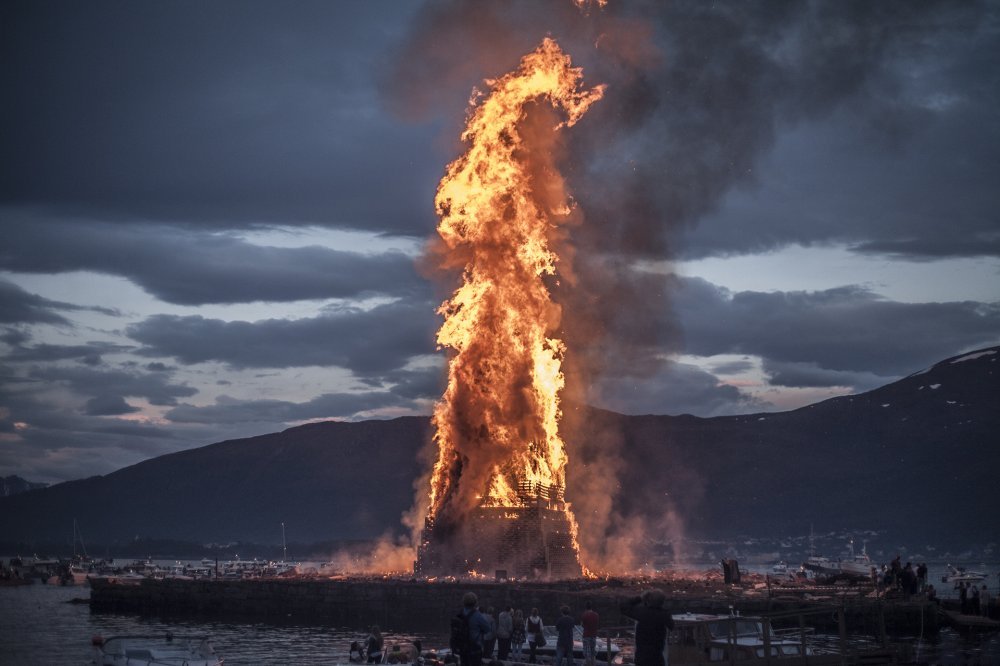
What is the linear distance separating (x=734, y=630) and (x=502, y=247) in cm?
4672

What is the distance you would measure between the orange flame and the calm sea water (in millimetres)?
12470

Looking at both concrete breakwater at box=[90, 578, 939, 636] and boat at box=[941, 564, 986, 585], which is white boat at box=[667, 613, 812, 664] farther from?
boat at box=[941, 564, 986, 585]

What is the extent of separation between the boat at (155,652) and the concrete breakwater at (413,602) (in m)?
19.9

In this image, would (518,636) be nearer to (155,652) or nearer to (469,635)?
(469,635)

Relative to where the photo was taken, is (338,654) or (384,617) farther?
(384,617)

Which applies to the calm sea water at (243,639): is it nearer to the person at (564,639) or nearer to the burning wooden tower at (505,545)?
the burning wooden tower at (505,545)

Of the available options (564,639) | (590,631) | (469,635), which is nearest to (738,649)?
(590,631)

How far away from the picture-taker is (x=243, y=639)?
222 ft

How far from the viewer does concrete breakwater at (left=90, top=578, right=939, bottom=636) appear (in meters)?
66.2

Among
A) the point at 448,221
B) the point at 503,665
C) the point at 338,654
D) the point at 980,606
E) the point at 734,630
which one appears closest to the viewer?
the point at 734,630

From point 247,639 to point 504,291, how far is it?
27.9m

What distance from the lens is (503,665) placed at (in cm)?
3756

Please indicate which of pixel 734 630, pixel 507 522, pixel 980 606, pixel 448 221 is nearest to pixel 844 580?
pixel 980 606

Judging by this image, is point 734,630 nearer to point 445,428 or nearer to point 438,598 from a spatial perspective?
point 438,598
